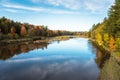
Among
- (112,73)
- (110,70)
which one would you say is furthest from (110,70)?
(112,73)

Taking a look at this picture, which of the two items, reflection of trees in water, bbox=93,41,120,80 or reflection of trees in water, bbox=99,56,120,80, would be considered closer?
reflection of trees in water, bbox=99,56,120,80

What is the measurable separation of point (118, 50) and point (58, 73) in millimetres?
13740

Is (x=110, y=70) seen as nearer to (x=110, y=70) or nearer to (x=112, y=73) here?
(x=110, y=70)

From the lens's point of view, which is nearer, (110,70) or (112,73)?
(112,73)

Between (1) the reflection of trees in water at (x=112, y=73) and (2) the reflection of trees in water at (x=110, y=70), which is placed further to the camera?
(2) the reflection of trees in water at (x=110, y=70)

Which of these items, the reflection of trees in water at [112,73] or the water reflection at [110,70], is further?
the water reflection at [110,70]

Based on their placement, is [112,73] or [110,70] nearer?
[112,73]

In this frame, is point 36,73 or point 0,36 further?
point 0,36

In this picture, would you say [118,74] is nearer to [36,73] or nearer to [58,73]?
[58,73]

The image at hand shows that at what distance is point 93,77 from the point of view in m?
28.4

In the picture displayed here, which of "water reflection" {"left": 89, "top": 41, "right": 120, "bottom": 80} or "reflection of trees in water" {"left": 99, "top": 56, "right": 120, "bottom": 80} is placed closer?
"reflection of trees in water" {"left": 99, "top": 56, "right": 120, "bottom": 80}

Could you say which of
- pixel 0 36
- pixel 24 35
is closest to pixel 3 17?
pixel 24 35

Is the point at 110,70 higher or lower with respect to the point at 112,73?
lower

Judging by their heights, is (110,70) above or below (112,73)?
below
